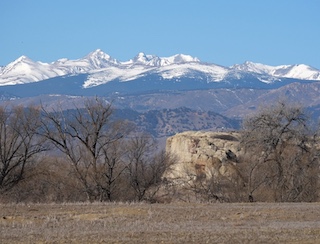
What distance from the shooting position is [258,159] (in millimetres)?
47375

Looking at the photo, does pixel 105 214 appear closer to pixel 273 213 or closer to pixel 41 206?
pixel 41 206

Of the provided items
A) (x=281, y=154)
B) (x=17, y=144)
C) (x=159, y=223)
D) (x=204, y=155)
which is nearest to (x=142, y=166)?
(x=17, y=144)

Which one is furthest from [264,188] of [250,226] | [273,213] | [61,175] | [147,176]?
[250,226]

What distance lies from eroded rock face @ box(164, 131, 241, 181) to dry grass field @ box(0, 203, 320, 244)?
21393 mm

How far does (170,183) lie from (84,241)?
112ft

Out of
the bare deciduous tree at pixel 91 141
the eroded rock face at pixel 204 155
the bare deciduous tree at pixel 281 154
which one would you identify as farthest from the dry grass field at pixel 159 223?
the eroded rock face at pixel 204 155

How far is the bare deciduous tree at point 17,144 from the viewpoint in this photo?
149 ft

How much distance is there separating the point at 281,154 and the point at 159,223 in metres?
26.0

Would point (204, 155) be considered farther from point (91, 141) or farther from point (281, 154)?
point (91, 141)

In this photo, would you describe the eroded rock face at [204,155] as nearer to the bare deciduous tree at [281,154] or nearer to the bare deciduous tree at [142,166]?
the bare deciduous tree at [281,154]

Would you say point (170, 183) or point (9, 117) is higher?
point (9, 117)

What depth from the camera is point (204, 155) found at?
62094 millimetres

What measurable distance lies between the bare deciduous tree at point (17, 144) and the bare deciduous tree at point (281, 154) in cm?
1359

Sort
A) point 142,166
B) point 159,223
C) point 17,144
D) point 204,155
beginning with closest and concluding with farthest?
1. point 159,223
2. point 17,144
3. point 142,166
4. point 204,155
